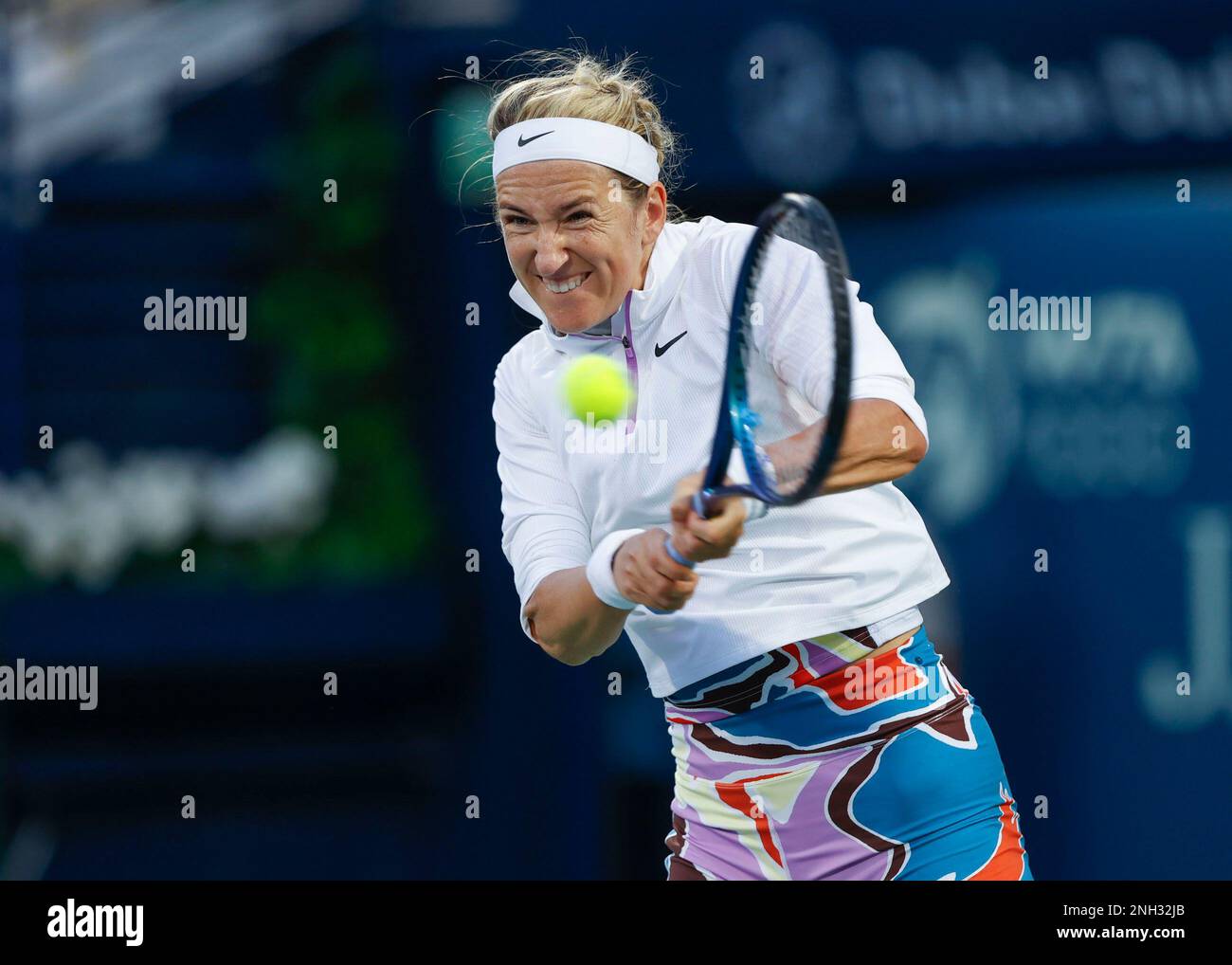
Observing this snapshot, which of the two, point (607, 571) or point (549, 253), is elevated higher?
point (549, 253)

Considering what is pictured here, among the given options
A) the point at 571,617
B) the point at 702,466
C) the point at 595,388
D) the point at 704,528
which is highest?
the point at 595,388

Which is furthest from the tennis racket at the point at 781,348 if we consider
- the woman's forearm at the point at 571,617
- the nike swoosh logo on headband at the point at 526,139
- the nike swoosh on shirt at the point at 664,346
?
the nike swoosh logo on headband at the point at 526,139

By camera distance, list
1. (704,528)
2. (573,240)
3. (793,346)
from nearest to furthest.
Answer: (704,528), (793,346), (573,240)

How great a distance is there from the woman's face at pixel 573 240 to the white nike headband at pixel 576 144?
0.05ft

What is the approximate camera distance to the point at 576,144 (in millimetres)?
2357

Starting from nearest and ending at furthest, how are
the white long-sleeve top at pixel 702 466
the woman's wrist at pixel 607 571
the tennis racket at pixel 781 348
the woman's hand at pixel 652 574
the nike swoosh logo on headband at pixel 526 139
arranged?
the tennis racket at pixel 781 348 < the woman's hand at pixel 652 574 < the woman's wrist at pixel 607 571 < the white long-sleeve top at pixel 702 466 < the nike swoosh logo on headband at pixel 526 139

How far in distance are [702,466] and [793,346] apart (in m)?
0.23

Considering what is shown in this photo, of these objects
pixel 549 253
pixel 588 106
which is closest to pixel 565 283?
pixel 549 253

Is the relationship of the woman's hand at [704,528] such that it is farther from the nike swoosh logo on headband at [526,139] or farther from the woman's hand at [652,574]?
the nike swoosh logo on headband at [526,139]

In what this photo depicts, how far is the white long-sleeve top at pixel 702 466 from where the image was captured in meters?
2.26

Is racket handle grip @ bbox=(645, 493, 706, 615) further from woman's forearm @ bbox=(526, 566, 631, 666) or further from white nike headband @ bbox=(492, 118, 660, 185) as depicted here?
white nike headband @ bbox=(492, 118, 660, 185)

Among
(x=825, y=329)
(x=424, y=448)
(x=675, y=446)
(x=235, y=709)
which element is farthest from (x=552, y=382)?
(x=235, y=709)

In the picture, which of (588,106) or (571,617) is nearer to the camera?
(571,617)

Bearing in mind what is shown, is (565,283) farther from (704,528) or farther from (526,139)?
(704,528)
